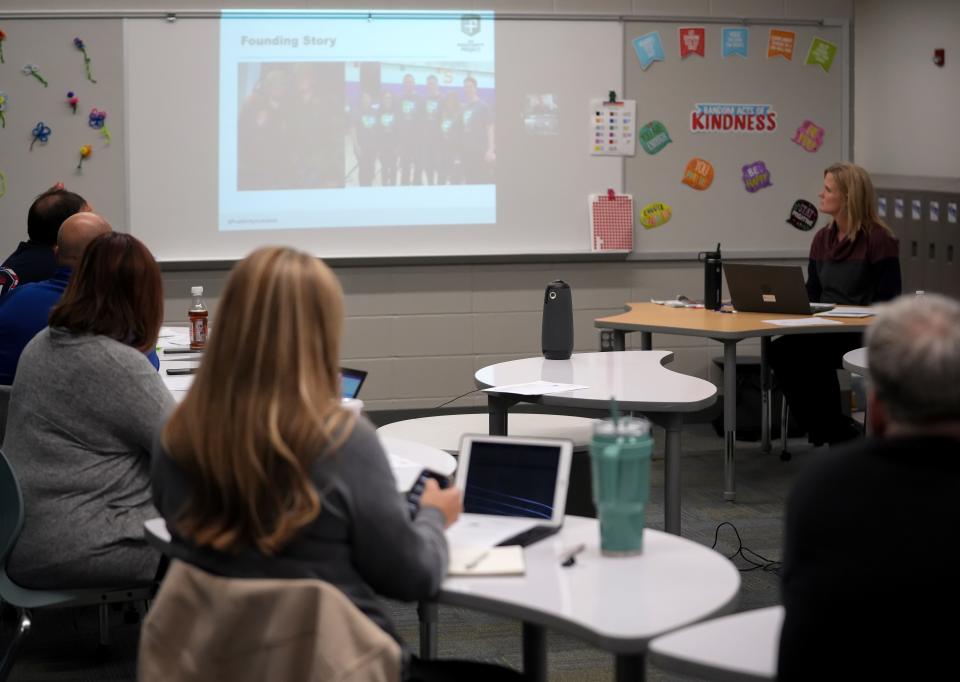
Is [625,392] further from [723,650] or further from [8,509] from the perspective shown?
[723,650]

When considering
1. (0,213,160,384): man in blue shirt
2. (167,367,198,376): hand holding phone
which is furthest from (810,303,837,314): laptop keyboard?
(0,213,160,384): man in blue shirt

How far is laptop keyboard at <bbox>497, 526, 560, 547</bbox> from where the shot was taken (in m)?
2.02

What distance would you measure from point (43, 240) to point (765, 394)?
3.30 m

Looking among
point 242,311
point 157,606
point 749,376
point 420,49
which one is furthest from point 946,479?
point 420,49

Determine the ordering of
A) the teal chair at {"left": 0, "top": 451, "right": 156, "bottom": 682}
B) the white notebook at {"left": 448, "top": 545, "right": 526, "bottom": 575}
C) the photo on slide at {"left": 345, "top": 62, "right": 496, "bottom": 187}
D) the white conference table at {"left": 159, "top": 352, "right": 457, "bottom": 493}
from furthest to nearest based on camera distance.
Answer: the photo on slide at {"left": 345, "top": 62, "right": 496, "bottom": 187} < the teal chair at {"left": 0, "top": 451, "right": 156, "bottom": 682} < the white conference table at {"left": 159, "top": 352, "right": 457, "bottom": 493} < the white notebook at {"left": 448, "top": 545, "right": 526, "bottom": 575}

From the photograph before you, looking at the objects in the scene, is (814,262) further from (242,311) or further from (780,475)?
(242,311)

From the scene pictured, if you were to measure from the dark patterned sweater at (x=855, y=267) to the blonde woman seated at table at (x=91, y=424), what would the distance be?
3.56 meters

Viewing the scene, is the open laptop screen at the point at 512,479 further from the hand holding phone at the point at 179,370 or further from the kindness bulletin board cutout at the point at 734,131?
the kindness bulletin board cutout at the point at 734,131

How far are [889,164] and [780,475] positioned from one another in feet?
12.3

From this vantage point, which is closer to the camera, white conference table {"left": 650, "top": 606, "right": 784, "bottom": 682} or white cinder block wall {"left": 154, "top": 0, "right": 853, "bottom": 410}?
white conference table {"left": 650, "top": 606, "right": 784, "bottom": 682}

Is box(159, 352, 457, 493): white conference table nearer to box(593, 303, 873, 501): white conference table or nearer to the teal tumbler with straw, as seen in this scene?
the teal tumbler with straw

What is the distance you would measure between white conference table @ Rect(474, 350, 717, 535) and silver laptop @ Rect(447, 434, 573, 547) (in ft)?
3.31

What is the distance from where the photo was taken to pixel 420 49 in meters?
6.02

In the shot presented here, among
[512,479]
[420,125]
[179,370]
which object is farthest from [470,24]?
[512,479]
